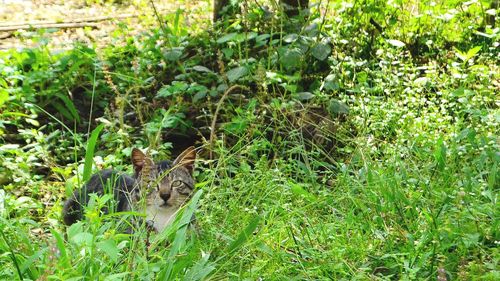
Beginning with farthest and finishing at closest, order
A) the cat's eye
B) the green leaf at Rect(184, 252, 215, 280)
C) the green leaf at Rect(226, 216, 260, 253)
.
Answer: the cat's eye → the green leaf at Rect(226, 216, 260, 253) → the green leaf at Rect(184, 252, 215, 280)

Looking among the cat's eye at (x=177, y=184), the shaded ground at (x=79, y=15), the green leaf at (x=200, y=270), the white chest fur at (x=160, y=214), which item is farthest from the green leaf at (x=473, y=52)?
the green leaf at (x=200, y=270)

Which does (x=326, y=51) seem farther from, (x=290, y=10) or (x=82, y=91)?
(x=82, y=91)

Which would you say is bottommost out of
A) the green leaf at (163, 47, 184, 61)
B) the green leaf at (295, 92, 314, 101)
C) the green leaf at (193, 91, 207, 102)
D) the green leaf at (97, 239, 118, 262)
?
the green leaf at (193, 91, 207, 102)

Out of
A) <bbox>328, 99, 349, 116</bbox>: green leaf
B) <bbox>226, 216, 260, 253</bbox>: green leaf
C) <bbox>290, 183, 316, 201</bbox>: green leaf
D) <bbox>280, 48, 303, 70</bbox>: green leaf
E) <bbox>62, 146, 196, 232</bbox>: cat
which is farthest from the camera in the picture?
<bbox>280, 48, 303, 70</bbox>: green leaf

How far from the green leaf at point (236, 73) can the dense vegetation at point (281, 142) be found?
1 cm

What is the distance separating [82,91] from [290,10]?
1851mm

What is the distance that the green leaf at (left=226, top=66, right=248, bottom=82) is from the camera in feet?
22.7

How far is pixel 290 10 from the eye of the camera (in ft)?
26.3

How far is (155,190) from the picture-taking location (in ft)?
16.6

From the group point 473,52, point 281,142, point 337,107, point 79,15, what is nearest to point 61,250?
point 281,142

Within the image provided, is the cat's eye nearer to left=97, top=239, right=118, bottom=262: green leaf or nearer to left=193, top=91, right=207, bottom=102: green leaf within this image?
left=97, top=239, right=118, bottom=262: green leaf

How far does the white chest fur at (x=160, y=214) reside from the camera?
16.5ft

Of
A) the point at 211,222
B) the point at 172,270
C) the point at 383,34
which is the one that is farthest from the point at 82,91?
the point at 172,270

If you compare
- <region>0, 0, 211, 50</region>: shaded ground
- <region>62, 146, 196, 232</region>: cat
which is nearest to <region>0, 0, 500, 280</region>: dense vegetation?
<region>62, 146, 196, 232</region>: cat
